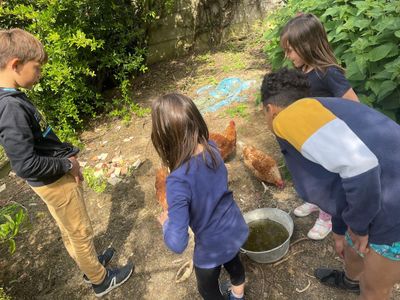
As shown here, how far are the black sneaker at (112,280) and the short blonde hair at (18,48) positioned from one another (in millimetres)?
1798

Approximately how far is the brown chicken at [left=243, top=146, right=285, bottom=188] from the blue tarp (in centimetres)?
178

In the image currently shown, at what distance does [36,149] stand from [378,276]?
7.06ft

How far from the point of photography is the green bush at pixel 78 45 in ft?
15.3

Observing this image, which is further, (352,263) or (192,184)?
(352,263)

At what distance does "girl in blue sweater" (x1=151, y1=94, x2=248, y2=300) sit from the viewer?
1.74 m

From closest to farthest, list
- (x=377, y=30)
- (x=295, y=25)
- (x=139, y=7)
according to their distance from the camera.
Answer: (x=295, y=25) < (x=377, y=30) < (x=139, y=7)

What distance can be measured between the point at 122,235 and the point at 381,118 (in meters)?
2.70

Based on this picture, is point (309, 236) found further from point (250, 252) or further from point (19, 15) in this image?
point (19, 15)

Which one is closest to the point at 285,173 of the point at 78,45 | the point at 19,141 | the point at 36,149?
the point at 36,149

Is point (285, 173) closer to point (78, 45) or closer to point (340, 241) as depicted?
point (340, 241)

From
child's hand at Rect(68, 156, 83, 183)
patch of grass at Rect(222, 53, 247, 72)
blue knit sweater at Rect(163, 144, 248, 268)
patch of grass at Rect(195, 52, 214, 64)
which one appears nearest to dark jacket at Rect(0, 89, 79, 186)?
child's hand at Rect(68, 156, 83, 183)

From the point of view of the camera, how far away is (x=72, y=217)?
2.53 meters

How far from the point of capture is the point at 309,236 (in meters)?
2.93

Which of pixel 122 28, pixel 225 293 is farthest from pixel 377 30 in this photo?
pixel 122 28
